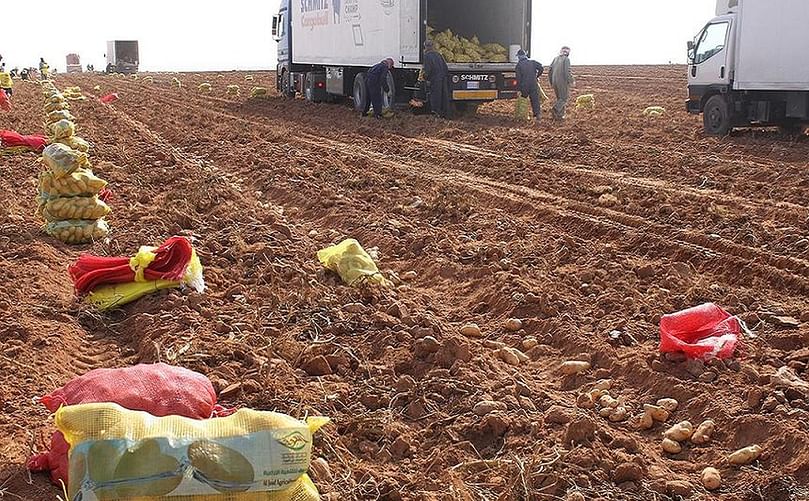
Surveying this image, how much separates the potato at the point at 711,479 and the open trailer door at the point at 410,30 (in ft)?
47.6

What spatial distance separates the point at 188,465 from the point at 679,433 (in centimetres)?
235

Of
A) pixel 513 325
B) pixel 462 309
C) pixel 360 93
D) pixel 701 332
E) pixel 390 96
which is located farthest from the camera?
pixel 360 93

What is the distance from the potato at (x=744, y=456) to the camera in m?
3.78

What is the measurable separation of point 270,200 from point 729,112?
8656 millimetres

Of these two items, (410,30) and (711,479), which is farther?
(410,30)

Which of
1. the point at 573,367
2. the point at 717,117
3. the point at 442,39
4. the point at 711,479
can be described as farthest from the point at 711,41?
the point at 711,479

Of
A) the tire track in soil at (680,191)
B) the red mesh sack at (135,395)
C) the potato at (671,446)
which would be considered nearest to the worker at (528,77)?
Answer: the tire track in soil at (680,191)

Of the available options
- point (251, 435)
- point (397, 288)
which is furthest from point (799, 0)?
point (251, 435)

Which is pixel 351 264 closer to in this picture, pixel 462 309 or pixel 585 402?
pixel 462 309

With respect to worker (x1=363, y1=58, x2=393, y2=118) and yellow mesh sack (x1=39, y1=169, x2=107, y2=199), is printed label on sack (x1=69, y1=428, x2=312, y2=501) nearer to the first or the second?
yellow mesh sack (x1=39, y1=169, x2=107, y2=199)

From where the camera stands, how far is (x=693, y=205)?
8539 millimetres

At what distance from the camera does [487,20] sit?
1844 centimetres

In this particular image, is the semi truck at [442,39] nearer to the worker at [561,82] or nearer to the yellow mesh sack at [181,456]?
the worker at [561,82]

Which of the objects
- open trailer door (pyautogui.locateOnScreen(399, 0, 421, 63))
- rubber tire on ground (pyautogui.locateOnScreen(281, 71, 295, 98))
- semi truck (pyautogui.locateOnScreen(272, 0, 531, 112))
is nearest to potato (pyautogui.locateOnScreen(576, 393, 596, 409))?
semi truck (pyautogui.locateOnScreen(272, 0, 531, 112))
